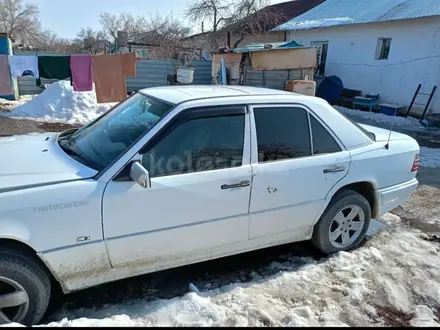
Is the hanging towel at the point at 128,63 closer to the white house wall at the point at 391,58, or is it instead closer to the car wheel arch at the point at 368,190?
the car wheel arch at the point at 368,190

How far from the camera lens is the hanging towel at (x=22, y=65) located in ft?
31.9

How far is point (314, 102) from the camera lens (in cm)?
337

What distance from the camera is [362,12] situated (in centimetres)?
1622

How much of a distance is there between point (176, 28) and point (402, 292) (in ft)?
105

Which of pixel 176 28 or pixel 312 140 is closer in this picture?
pixel 312 140

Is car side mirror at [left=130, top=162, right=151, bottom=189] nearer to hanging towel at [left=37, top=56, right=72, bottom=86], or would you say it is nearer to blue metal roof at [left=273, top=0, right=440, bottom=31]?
hanging towel at [left=37, top=56, right=72, bottom=86]

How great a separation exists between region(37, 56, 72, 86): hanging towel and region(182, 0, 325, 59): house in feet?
34.2

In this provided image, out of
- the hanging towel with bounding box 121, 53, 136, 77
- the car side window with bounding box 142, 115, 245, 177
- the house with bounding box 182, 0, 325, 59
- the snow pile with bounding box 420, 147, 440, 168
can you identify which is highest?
the house with bounding box 182, 0, 325, 59

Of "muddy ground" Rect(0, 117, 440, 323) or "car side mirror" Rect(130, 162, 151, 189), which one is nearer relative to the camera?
"car side mirror" Rect(130, 162, 151, 189)

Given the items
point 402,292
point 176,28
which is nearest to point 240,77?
point 402,292

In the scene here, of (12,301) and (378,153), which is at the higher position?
(378,153)

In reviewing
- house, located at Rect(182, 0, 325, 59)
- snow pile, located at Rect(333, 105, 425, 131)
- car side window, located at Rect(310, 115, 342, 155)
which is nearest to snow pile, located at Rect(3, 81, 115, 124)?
snow pile, located at Rect(333, 105, 425, 131)

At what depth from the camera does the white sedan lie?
2322mm

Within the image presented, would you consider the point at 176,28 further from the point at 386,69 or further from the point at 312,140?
the point at 312,140
